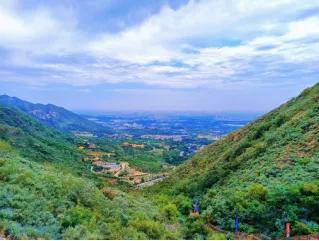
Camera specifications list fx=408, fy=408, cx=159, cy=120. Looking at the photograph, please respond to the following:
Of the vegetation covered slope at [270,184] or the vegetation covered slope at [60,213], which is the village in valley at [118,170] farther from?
the vegetation covered slope at [60,213]

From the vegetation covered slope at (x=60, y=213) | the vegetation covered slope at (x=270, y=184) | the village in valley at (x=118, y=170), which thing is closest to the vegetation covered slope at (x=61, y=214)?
the vegetation covered slope at (x=60, y=213)

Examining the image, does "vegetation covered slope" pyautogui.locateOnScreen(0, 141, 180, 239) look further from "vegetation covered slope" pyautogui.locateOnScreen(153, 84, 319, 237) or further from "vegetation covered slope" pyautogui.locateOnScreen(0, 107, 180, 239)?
"vegetation covered slope" pyautogui.locateOnScreen(153, 84, 319, 237)

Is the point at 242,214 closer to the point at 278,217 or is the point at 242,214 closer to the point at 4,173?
the point at 278,217

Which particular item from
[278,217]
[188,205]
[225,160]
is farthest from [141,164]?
[278,217]

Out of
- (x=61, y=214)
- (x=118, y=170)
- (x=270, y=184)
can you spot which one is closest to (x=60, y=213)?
(x=61, y=214)

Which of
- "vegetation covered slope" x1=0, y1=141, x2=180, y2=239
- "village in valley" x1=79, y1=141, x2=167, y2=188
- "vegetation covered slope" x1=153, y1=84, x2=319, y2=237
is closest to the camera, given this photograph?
"vegetation covered slope" x1=0, y1=141, x2=180, y2=239

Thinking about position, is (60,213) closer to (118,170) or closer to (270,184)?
(270,184)

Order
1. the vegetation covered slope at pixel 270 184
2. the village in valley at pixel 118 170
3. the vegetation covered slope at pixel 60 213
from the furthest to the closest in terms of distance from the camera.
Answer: the village in valley at pixel 118 170
the vegetation covered slope at pixel 270 184
the vegetation covered slope at pixel 60 213

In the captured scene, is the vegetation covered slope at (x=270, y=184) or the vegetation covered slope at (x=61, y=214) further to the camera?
the vegetation covered slope at (x=270, y=184)

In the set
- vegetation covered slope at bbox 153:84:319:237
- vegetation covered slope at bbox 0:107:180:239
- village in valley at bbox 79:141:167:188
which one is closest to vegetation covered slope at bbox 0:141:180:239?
vegetation covered slope at bbox 0:107:180:239
